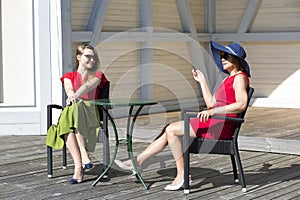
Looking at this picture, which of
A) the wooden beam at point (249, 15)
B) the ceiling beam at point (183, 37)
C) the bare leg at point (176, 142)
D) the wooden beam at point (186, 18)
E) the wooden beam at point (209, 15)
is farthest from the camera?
the wooden beam at point (209, 15)

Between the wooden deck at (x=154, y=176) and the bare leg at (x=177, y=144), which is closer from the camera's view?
the wooden deck at (x=154, y=176)

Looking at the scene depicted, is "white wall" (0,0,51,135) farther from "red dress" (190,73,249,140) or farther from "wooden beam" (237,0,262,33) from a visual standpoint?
"wooden beam" (237,0,262,33)

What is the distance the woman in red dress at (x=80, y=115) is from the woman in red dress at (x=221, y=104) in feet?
2.14

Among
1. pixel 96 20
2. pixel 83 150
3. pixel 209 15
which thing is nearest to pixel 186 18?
pixel 209 15

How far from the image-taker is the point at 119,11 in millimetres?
9141

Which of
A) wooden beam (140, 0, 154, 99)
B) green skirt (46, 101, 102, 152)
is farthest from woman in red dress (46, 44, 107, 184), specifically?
wooden beam (140, 0, 154, 99)

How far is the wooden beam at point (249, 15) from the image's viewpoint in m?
10.3

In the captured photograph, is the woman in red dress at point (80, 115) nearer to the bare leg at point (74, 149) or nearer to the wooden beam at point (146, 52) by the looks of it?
the bare leg at point (74, 149)

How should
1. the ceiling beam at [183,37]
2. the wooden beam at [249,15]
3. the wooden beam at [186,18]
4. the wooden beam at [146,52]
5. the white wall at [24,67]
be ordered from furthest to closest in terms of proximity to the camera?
the wooden beam at [249,15] → the wooden beam at [186,18] → the wooden beam at [146,52] → the ceiling beam at [183,37] → the white wall at [24,67]

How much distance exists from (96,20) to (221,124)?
404cm

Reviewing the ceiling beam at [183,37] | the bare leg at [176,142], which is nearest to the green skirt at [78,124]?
the bare leg at [176,142]

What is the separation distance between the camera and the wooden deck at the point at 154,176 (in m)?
4.90

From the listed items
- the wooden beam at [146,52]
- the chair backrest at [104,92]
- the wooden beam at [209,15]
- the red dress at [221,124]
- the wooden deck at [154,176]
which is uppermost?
the wooden beam at [209,15]

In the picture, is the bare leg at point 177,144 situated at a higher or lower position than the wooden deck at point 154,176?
higher
